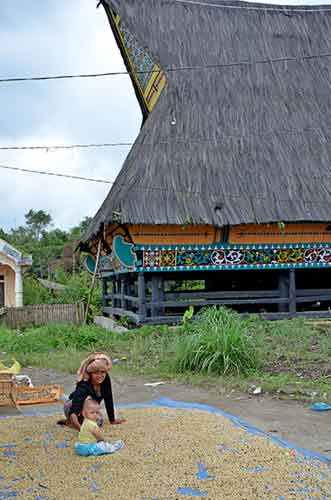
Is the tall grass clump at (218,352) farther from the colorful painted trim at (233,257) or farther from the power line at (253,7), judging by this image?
the power line at (253,7)

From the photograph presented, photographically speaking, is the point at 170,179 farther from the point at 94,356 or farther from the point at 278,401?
the point at 94,356

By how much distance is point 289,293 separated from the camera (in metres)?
13.0

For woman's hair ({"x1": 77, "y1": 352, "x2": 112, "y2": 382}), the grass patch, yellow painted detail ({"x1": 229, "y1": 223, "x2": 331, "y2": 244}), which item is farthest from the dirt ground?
yellow painted detail ({"x1": 229, "y1": 223, "x2": 331, "y2": 244})

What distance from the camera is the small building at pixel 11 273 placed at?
1812 cm

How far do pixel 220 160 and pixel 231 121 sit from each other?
1.37 m

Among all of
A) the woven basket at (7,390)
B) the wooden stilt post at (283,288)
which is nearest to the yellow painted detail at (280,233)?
the wooden stilt post at (283,288)

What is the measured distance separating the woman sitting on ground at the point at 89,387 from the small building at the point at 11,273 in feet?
44.9

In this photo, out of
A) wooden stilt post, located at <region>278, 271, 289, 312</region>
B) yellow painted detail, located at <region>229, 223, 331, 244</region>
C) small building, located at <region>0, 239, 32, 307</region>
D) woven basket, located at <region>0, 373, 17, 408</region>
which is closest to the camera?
woven basket, located at <region>0, 373, 17, 408</region>

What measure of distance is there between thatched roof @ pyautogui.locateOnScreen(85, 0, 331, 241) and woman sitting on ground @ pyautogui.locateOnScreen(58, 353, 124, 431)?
22.0ft

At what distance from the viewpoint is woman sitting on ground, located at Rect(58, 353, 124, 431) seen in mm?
4695

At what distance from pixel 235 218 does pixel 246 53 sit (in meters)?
5.52

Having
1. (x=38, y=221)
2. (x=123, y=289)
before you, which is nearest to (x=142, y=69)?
(x=123, y=289)

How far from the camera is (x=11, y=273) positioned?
19.2 metres

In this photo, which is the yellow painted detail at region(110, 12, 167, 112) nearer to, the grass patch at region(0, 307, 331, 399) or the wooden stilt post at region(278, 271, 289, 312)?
the wooden stilt post at region(278, 271, 289, 312)
